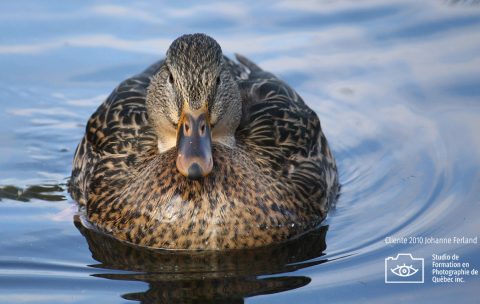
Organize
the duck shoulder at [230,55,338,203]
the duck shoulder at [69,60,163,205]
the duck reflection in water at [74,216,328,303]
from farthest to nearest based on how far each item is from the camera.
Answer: the duck shoulder at [69,60,163,205]
the duck shoulder at [230,55,338,203]
the duck reflection in water at [74,216,328,303]

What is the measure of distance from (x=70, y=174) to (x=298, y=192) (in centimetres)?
246

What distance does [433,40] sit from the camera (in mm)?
13000

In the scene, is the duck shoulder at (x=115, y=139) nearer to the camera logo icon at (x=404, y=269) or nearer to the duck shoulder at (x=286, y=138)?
the duck shoulder at (x=286, y=138)

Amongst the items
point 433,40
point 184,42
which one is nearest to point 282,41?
point 433,40

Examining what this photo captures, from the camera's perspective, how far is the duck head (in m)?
8.66

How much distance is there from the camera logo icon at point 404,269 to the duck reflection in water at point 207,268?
1.76 ft

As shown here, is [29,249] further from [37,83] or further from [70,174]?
[37,83]

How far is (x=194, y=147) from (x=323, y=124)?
3424mm

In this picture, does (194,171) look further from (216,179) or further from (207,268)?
(207,268)

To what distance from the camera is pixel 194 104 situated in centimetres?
877

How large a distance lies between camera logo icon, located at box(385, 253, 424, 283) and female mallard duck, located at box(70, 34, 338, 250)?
91cm

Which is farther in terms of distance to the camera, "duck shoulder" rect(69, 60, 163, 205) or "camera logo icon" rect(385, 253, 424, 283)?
"duck shoulder" rect(69, 60, 163, 205)

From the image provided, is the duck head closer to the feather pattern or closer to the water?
the feather pattern

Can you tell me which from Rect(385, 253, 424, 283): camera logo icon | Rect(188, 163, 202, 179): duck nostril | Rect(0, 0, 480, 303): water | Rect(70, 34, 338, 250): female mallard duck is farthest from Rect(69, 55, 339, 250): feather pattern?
Rect(385, 253, 424, 283): camera logo icon
